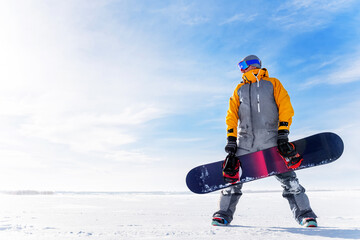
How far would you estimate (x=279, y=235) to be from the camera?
246 cm

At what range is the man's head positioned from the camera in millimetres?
3951

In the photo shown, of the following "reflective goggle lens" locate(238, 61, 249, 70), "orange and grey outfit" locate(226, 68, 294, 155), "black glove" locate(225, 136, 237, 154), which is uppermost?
"reflective goggle lens" locate(238, 61, 249, 70)

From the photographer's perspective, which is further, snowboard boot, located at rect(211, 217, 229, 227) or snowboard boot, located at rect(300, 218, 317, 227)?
snowboard boot, located at rect(211, 217, 229, 227)

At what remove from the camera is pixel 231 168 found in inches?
138

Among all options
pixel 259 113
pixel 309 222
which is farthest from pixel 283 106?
pixel 309 222

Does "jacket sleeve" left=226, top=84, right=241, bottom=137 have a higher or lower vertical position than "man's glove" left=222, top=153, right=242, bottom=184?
higher

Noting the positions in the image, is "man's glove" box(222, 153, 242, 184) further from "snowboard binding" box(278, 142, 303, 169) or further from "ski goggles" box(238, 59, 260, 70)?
"ski goggles" box(238, 59, 260, 70)

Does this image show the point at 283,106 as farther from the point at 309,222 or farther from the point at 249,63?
the point at 309,222

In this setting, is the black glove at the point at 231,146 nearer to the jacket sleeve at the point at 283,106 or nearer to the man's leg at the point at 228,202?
the man's leg at the point at 228,202

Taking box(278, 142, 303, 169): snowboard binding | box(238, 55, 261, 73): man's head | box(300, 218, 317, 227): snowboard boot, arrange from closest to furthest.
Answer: box(300, 218, 317, 227): snowboard boot, box(278, 142, 303, 169): snowboard binding, box(238, 55, 261, 73): man's head

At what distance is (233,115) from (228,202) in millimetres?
1176

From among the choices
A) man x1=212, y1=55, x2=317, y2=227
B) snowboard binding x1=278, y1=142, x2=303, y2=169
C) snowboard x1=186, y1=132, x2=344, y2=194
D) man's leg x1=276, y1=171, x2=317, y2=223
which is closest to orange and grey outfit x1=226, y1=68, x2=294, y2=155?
man x1=212, y1=55, x2=317, y2=227

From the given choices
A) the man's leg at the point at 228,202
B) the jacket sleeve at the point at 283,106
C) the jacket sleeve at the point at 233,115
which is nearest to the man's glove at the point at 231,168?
the man's leg at the point at 228,202

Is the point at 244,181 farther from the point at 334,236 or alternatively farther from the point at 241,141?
the point at 334,236
